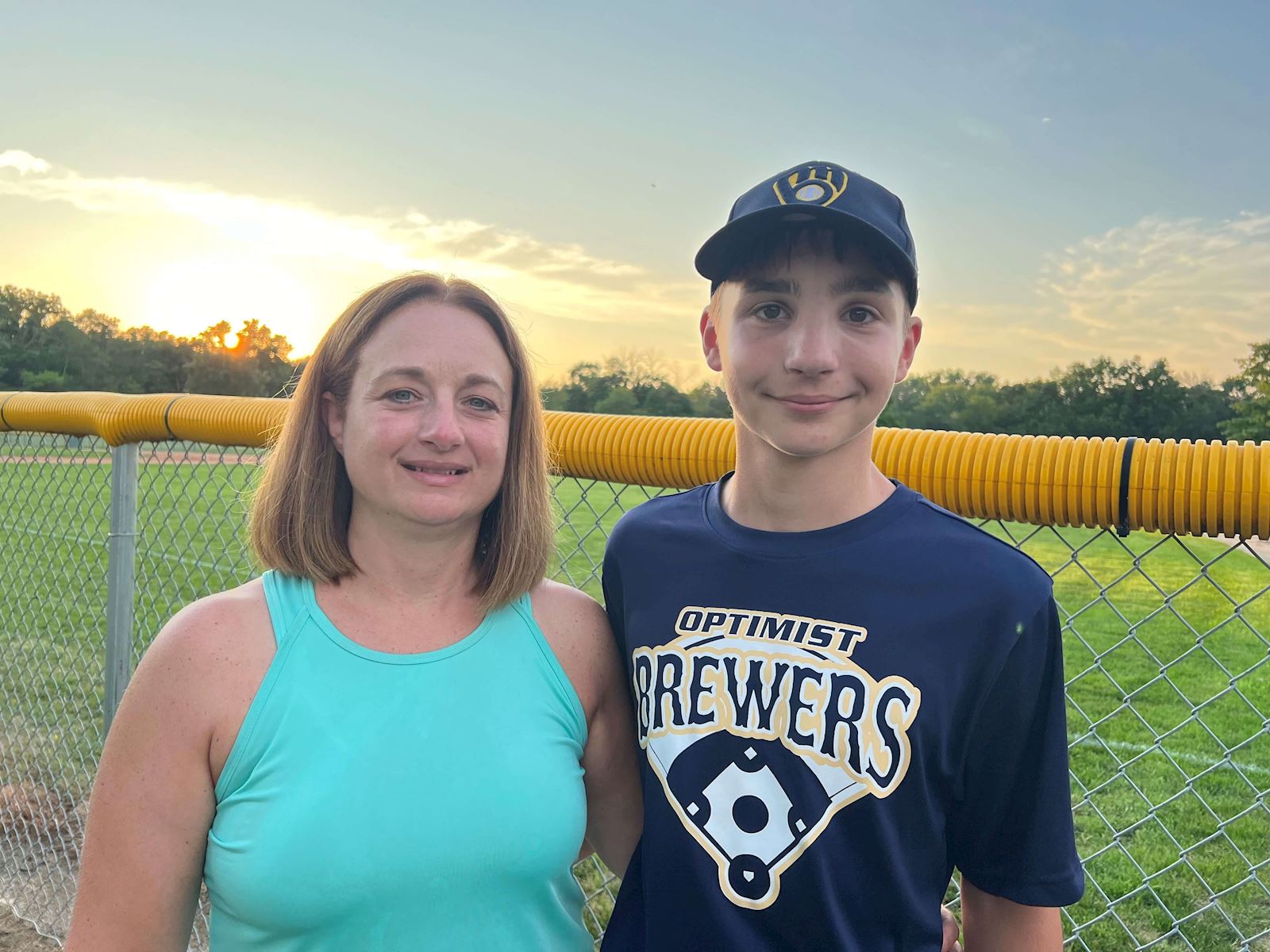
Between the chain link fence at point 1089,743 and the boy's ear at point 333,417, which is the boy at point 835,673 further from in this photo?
the boy's ear at point 333,417

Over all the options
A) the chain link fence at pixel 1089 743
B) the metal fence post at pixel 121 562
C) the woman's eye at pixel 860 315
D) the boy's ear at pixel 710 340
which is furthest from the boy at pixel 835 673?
the metal fence post at pixel 121 562

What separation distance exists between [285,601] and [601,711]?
0.63m

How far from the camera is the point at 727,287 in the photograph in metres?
1.65

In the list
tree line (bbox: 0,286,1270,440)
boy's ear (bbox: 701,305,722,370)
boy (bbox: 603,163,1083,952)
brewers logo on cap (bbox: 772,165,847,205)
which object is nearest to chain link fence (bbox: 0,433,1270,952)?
boy (bbox: 603,163,1083,952)

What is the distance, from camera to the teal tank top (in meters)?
1.52

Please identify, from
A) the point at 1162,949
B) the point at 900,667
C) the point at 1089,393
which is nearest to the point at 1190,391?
the point at 1089,393

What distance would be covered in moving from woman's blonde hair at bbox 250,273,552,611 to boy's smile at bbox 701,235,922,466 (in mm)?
501

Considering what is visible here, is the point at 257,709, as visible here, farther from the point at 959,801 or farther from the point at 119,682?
the point at 119,682

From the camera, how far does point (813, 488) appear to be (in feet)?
5.12

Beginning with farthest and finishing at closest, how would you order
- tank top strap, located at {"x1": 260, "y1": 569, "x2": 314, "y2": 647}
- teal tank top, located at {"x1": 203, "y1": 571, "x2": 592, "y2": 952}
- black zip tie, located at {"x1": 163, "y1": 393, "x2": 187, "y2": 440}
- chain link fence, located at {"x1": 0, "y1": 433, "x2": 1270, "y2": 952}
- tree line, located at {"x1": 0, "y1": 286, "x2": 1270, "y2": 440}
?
tree line, located at {"x1": 0, "y1": 286, "x2": 1270, "y2": 440}, black zip tie, located at {"x1": 163, "y1": 393, "x2": 187, "y2": 440}, chain link fence, located at {"x1": 0, "y1": 433, "x2": 1270, "y2": 952}, tank top strap, located at {"x1": 260, "y1": 569, "x2": 314, "y2": 647}, teal tank top, located at {"x1": 203, "y1": 571, "x2": 592, "y2": 952}

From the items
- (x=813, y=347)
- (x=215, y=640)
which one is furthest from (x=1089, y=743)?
(x=215, y=640)

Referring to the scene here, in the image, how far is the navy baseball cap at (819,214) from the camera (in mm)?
1540

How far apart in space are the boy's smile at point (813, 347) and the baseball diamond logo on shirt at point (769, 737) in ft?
1.07

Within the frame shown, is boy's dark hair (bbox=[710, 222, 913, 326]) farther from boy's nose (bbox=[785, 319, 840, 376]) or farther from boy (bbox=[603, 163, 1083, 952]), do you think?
boy's nose (bbox=[785, 319, 840, 376])
